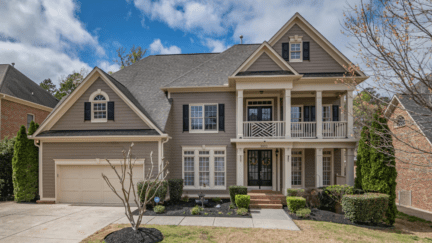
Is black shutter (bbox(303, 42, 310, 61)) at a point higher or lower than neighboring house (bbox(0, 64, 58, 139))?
higher

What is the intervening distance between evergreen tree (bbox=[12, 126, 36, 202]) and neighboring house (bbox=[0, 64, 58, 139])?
A: 15.4ft

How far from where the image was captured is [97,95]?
11.7m

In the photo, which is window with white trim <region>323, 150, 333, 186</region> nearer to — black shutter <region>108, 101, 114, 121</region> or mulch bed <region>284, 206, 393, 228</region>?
mulch bed <region>284, 206, 393, 228</region>

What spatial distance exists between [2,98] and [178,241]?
695 inches

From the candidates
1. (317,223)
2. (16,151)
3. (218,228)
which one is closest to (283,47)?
(317,223)

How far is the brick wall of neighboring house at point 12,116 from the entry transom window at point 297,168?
733 inches

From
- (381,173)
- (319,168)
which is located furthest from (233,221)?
(381,173)

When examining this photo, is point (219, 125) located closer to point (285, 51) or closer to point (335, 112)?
point (285, 51)

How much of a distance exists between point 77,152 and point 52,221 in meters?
3.88

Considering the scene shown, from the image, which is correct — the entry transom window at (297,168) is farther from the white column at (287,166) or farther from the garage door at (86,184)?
the garage door at (86,184)

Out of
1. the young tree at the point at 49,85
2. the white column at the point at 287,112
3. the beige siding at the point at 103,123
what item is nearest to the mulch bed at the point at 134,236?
the beige siding at the point at 103,123

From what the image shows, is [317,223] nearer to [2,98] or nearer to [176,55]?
[176,55]

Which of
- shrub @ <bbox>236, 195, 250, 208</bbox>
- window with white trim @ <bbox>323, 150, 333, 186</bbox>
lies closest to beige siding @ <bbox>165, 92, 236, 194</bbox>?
shrub @ <bbox>236, 195, 250, 208</bbox>

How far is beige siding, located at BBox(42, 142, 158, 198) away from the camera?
1123 centimetres
